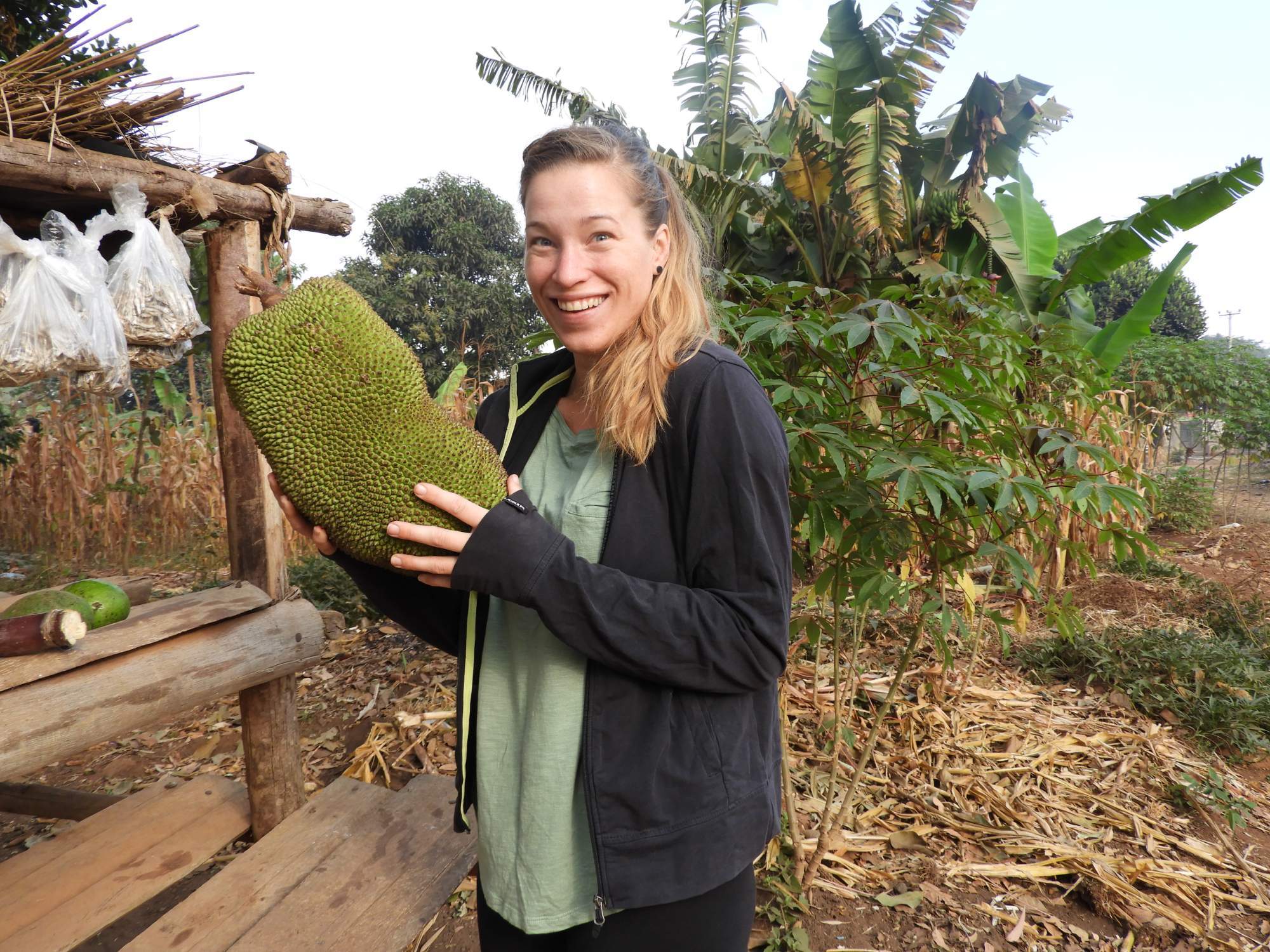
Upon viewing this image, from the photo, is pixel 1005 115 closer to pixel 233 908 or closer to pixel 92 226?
pixel 92 226

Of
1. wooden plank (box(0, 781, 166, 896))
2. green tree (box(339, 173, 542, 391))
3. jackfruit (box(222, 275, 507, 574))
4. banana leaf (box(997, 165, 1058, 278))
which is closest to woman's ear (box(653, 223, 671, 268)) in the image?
jackfruit (box(222, 275, 507, 574))

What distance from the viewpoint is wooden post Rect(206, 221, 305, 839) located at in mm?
2164

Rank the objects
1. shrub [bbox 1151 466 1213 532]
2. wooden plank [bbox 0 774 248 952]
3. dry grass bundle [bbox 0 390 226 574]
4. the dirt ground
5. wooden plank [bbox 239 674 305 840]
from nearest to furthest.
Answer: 1. wooden plank [bbox 0 774 248 952]
2. the dirt ground
3. wooden plank [bbox 239 674 305 840]
4. dry grass bundle [bbox 0 390 226 574]
5. shrub [bbox 1151 466 1213 532]

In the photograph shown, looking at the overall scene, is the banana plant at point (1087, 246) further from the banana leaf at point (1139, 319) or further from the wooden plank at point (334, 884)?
the wooden plank at point (334, 884)

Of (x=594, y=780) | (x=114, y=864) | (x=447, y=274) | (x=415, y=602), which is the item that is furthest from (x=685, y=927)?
(x=447, y=274)

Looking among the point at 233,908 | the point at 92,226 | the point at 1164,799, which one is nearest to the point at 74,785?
the point at 233,908

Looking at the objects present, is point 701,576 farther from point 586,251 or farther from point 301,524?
point 301,524

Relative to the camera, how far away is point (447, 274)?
15648 mm

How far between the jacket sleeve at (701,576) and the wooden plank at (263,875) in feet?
3.80

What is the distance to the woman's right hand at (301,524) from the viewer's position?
106 centimetres

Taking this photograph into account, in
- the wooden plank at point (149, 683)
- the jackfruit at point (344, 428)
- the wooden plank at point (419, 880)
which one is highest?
the jackfruit at point (344, 428)

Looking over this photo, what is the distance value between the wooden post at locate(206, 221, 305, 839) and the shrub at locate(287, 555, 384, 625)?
2.02 meters

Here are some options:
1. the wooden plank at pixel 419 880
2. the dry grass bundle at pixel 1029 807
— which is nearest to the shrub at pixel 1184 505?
the dry grass bundle at pixel 1029 807

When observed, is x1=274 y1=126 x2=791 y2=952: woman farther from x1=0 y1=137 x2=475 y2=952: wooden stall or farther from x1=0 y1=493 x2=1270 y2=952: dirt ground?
x1=0 y1=493 x2=1270 y2=952: dirt ground
